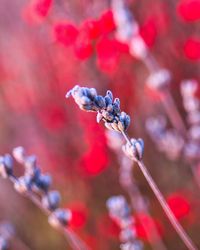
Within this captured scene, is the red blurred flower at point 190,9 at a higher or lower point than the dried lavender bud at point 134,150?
higher

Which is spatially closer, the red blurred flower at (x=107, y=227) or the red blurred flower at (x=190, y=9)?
the red blurred flower at (x=190, y=9)

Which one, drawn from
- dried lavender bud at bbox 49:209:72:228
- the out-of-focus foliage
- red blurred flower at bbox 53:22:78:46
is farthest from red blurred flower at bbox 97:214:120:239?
dried lavender bud at bbox 49:209:72:228

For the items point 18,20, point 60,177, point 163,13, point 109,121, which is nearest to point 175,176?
point 60,177

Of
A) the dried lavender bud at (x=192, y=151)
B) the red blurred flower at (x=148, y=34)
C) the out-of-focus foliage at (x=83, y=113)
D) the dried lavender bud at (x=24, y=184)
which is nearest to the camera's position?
the dried lavender bud at (x=24, y=184)

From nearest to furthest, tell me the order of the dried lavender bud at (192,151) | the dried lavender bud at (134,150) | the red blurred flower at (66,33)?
the dried lavender bud at (134,150) < the dried lavender bud at (192,151) < the red blurred flower at (66,33)

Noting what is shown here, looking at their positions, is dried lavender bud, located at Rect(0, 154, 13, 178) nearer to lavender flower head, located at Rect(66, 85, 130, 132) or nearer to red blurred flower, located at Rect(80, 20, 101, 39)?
lavender flower head, located at Rect(66, 85, 130, 132)

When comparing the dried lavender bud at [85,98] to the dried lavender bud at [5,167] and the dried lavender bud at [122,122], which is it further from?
the dried lavender bud at [5,167]

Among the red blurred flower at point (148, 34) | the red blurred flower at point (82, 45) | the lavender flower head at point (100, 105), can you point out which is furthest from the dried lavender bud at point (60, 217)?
the red blurred flower at point (148, 34)

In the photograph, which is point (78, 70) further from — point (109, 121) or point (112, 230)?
point (109, 121)

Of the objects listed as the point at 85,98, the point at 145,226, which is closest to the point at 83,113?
the point at 145,226
